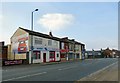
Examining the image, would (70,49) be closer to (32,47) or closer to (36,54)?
(36,54)

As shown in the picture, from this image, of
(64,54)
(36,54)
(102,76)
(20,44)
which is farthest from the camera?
(64,54)

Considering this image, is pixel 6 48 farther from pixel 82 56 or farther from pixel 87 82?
pixel 87 82

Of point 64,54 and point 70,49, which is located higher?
point 70,49

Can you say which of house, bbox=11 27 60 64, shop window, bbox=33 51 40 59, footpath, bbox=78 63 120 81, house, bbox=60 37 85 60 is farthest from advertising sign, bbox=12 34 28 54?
footpath, bbox=78 63 120 81

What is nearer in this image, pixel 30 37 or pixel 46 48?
pixel 30 37

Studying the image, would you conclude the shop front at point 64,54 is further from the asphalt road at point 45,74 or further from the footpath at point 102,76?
the footpath at point 102,76

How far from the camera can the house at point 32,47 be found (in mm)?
50875

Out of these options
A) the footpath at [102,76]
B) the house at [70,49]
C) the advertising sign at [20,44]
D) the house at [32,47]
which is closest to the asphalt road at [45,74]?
the footpath at [102,76]

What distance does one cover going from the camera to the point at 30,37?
51.8m

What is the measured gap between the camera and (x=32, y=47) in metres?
50.8

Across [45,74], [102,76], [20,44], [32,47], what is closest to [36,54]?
[32,47]

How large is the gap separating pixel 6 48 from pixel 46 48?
33.1ft

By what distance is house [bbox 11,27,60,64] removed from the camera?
50.9 m

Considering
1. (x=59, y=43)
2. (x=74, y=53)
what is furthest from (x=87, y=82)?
(x=74, y=53)
